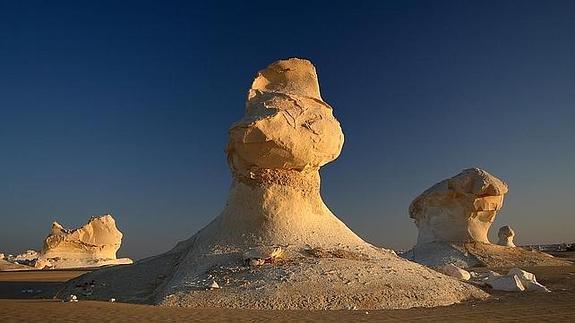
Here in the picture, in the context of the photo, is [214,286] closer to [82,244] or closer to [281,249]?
[281,249]

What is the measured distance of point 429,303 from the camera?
1067cm

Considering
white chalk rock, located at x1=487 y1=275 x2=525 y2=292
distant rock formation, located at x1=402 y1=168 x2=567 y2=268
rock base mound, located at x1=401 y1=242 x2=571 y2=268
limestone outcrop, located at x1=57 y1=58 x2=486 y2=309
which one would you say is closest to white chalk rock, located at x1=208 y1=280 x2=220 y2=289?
limestone outcrop, located at x1=57 y1=58 x2=486 y2=309

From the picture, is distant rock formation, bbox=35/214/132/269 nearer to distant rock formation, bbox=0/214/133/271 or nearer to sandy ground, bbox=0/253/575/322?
distant rock formation, bbox=0/214/133/271

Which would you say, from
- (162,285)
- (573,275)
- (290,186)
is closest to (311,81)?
(290,186)

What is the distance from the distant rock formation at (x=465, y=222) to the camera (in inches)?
919

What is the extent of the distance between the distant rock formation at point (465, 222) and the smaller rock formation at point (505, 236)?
5890 mm

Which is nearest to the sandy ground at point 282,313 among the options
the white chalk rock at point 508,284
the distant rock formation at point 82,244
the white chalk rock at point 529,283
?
the white chalk rock at point 508,284

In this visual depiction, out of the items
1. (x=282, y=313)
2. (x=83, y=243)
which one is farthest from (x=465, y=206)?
(x=83, y=243)

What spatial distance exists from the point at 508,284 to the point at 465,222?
10981 millimetres

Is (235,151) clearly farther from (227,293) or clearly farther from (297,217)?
(227,293)

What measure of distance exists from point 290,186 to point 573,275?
1203 cm

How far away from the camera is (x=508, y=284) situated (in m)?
13.7

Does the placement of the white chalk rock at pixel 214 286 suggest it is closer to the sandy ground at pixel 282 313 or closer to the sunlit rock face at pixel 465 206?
the sandy ground at pixel 282 313

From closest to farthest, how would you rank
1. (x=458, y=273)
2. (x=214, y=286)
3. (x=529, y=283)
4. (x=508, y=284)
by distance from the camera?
(x=214, y=286)
(x=508, y=284)
(x=529, y=283)
(x=458, y=273)
